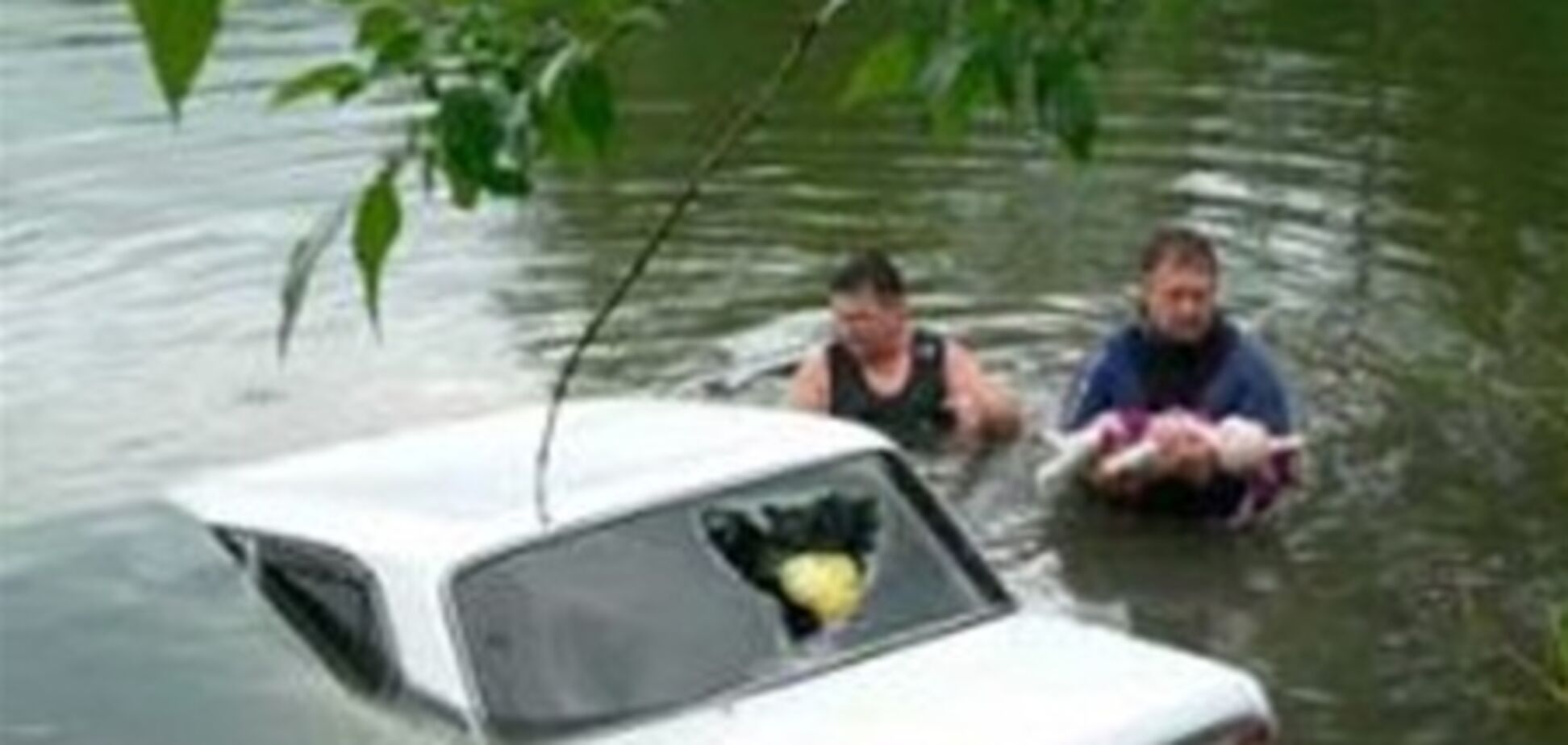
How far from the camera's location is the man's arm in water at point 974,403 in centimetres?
1183

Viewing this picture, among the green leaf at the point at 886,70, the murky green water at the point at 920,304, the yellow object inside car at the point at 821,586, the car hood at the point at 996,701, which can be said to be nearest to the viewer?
the green leaf at the point at 886,70

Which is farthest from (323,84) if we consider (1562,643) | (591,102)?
(1562,643)

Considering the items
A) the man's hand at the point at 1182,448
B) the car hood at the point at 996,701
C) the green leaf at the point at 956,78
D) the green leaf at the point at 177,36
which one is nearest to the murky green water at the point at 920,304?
the man's hand at the point at 1182,448

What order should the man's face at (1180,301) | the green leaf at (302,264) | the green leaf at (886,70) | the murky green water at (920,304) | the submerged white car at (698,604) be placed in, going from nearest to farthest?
1. the green leaf at (302,264)
2. the green leaf at (886,70)
3. the murky green water at (920,304)
4. the submerged white car at (698,604)
5. the man's face at (1180,301)

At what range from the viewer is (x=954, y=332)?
14.2 metres

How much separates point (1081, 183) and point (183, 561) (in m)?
12.4

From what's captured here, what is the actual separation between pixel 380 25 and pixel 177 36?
2.10 feet

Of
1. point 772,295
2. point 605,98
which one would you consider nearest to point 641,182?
point 772,295

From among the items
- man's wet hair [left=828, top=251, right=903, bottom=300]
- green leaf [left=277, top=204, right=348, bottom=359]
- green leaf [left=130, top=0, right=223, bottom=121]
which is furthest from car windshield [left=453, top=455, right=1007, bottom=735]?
green leaf [left=130, top=0, right=223, bottom=121]

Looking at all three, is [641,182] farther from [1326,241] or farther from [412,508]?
[412,508]

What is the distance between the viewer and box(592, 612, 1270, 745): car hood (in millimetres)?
6305

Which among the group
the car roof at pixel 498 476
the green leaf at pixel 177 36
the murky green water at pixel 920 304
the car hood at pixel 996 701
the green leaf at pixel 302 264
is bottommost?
the murky green water at pixel 920 304

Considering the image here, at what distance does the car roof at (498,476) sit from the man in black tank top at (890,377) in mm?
3269

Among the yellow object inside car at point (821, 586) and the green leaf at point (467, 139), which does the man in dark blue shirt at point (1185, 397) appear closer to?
the yellow object inside car at point (821, 586)
